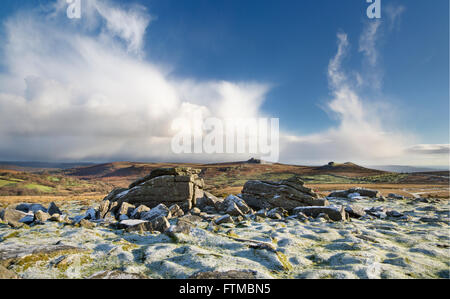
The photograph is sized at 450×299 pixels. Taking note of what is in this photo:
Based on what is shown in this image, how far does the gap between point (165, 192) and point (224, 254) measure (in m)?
10.0

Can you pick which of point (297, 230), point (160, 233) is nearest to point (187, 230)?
point (160, 233)

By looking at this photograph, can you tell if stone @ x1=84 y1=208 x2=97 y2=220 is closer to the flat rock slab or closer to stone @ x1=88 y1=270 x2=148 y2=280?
the flat rock slab

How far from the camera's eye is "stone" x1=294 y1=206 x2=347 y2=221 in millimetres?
11469

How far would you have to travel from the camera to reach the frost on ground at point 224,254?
15.2 feet

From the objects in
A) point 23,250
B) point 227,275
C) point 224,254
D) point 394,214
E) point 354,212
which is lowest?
point 394,214

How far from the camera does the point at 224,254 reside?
5.92m

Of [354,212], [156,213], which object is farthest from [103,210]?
[354,212]

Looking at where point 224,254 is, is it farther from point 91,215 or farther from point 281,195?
point 281,195

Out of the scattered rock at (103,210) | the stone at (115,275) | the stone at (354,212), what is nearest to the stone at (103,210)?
the scattered rock at (103,210)

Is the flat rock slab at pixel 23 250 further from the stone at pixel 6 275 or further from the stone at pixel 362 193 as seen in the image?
the stone at pixel 362 193

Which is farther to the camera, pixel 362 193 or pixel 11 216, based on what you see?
pixel 362 193

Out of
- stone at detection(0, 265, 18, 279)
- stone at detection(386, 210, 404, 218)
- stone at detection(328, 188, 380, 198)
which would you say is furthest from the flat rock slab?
stone at detection(328, 188, 380, 198)

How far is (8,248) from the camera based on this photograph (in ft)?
17.8
